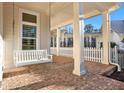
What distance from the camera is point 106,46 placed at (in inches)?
229

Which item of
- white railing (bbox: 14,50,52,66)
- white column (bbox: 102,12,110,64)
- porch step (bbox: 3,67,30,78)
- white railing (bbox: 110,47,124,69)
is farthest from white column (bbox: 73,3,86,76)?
white railing (bbox: 110,47,124,69)

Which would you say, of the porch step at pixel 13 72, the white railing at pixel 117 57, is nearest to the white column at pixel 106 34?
the white railing at pixel 117 57

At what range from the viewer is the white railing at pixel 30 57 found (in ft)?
17.4

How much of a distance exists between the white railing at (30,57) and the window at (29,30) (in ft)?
1.14

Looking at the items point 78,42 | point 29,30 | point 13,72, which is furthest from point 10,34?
point 78,42

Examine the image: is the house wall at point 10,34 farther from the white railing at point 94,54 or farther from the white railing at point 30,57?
the white railing at point 94,54

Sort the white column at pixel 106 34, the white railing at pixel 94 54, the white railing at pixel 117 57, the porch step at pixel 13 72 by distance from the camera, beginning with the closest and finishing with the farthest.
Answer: the porch step at pixel 13 72 < the white column at pixel 106 34 < the white railing at pixel 117 57 < the white railing at pixel 94 54

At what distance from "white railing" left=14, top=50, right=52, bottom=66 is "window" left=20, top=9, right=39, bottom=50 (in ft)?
1.14

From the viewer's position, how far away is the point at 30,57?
5844mm

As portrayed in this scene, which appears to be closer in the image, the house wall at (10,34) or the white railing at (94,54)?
the house wall at (10,34)

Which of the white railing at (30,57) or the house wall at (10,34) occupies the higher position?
the house wall at (10,34)

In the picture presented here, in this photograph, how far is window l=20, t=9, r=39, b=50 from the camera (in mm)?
5848

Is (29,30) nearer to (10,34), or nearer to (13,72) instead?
(10,34)

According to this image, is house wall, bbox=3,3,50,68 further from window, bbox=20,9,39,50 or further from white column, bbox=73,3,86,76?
white column, bbox=73,3,86,76
